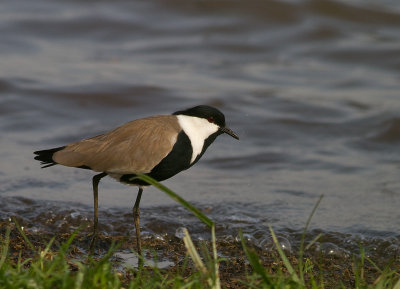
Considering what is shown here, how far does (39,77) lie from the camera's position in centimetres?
1093

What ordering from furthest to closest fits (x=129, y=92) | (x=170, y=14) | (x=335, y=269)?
(x=170, y=14), (x=129, y=92), (x=335, y=269)

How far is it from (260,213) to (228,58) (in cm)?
570

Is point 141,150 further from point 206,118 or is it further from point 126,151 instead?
point 206,118

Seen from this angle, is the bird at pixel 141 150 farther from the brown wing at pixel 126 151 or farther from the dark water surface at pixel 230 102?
the dark water surface at pixel 230 102

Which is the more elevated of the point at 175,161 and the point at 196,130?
the point at 196,130

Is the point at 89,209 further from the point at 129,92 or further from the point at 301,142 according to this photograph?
the point at 129,92

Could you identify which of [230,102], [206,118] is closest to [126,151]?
[206,118]

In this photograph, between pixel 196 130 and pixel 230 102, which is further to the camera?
pixel 230 102

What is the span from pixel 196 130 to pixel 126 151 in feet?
1.67

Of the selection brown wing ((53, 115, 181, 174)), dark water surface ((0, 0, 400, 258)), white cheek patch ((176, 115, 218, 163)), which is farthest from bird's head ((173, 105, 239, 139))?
dark water surface ((0, 0, 400, 258))

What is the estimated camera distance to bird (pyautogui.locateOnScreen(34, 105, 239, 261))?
16.4ft

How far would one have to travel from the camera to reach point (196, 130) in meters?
5.20

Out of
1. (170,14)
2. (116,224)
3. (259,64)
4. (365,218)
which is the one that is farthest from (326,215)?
(170,14)

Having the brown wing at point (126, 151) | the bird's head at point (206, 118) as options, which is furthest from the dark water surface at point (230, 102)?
the brown wing at point (126, 151)
